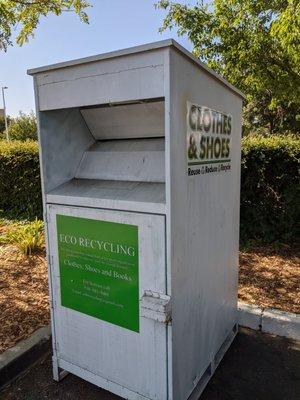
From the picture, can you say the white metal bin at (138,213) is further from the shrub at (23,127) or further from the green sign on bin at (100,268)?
the shrub at (23,127)

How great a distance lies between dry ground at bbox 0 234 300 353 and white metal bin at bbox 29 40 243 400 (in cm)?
77

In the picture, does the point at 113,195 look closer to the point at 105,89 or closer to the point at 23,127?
the point at 105,89

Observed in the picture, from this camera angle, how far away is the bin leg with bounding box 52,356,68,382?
2.43 metres

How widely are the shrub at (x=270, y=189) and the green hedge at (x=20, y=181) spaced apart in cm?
397

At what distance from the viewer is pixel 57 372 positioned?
244 centimetres

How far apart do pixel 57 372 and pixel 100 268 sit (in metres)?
0.93

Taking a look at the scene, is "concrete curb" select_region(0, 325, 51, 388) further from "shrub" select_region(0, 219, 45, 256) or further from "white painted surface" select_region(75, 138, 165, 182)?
"shrub" select_region(0, 219, 45, 256)

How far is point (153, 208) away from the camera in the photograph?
180 cm

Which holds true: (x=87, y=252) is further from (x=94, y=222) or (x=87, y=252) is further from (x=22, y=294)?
(x=22, y=294)

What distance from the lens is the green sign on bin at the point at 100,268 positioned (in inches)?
77.2

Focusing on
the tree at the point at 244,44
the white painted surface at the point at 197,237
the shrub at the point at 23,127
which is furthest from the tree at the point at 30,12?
the shrub at the point at 23,127

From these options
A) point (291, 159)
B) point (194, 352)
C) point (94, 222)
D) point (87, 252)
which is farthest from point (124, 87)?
point (291, 159)

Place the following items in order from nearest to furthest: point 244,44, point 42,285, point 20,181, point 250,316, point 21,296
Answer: point 250,316 → point 21,296 → point 42,285 → point 244,44 → point 20,181

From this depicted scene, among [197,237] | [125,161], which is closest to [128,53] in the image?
[125,161]
